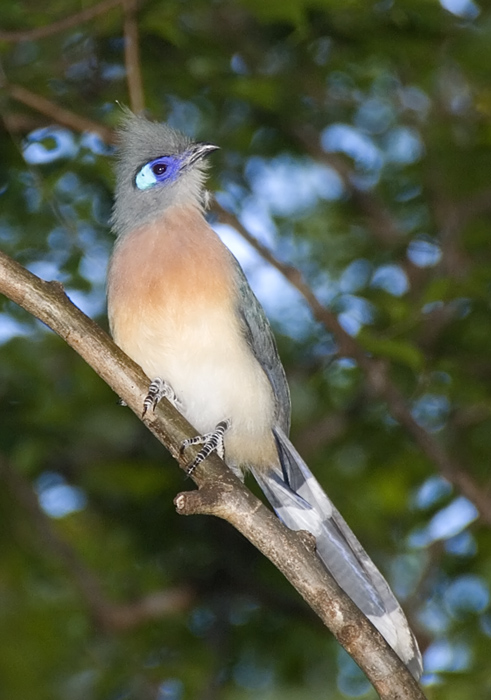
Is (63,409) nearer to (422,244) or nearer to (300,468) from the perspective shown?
(300,468)

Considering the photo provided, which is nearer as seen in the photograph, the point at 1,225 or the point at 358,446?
the point at 1,225

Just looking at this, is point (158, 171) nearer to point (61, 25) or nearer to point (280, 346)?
point (61, 25)

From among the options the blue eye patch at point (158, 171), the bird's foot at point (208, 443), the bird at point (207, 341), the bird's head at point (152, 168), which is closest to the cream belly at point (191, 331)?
the bird at point (207, 341)

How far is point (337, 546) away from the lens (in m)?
5.01

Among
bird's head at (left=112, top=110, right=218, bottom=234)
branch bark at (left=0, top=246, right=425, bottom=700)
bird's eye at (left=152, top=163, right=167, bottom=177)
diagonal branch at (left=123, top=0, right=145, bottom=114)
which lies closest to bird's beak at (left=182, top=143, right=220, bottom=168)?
bird's head at (left=112, top=110, right=218, bottom=234)

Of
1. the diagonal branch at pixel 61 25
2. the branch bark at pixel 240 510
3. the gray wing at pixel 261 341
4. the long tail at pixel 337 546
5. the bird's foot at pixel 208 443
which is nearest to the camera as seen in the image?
the branch bark at pixel 240 510

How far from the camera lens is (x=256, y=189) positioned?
30.0 ft

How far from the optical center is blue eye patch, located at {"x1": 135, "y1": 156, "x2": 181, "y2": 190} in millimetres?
6195

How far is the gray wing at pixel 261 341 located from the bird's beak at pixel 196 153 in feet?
2.80

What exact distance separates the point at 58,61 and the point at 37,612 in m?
4.51

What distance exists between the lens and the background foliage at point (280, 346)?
23.2ft

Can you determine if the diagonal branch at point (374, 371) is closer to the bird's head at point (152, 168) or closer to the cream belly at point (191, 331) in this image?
the bird's head at point (152, 168)

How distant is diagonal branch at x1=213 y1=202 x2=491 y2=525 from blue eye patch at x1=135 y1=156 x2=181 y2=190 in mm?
575

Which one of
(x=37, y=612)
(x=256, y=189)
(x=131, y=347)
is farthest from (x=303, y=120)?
(x=37, y=612)
